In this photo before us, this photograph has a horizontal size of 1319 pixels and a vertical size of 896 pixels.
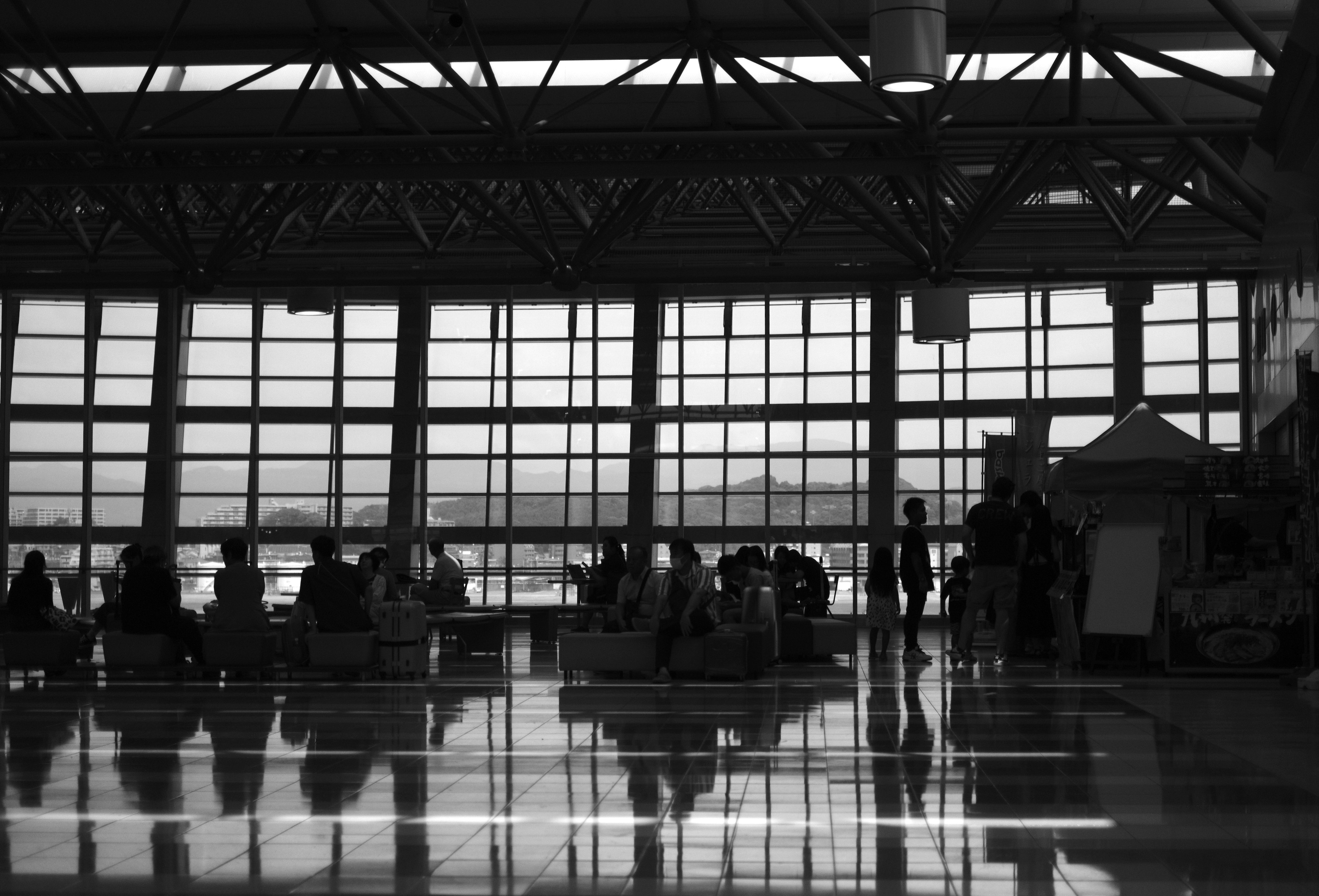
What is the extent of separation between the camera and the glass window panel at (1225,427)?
2491 cm

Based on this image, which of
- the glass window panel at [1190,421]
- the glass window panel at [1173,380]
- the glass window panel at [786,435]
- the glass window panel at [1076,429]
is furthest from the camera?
the glass window panel at [786,435]

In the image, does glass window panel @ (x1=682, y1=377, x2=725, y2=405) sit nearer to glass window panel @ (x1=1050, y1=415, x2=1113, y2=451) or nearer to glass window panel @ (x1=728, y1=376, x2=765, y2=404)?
glass window panel @ (x1=728, y1=376, x2=765, y2=404)

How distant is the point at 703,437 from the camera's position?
26469 millimetres

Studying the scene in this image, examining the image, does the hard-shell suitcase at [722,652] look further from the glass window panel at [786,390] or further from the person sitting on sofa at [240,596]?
the glass window panel at [786,390]

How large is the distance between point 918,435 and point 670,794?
2010 cm

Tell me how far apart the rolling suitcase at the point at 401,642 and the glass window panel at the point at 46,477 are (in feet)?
53.1

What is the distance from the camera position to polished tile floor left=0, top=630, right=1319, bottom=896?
4.86 m

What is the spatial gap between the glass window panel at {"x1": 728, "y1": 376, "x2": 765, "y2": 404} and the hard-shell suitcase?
46.8ft

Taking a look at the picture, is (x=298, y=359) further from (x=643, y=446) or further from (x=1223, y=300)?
(x=1223, y=300)

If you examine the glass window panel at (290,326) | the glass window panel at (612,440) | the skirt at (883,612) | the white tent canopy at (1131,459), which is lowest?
the skirt at (883,612)

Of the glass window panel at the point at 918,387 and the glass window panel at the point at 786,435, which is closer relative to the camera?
the glass window panel at the point at 918,387

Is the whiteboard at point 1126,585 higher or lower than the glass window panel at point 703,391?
lower

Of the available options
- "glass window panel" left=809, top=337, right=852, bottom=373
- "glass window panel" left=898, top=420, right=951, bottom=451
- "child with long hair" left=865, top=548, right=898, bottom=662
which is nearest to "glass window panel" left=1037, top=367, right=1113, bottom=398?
"glass window panel" left=898, top=420, right=951, bottom=451

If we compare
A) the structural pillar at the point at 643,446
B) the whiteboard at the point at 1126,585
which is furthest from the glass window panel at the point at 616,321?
the whiteboard at the point at 1126,585
